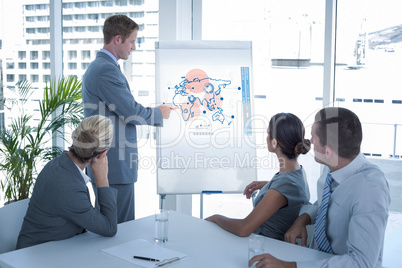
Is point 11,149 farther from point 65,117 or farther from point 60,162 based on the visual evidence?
point 60,162

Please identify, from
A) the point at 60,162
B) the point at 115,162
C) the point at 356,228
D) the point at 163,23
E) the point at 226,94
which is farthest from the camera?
the point at 163,23

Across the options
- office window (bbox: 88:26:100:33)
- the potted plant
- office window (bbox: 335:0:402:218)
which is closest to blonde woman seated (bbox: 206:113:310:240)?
office window (bbox: 335:0:402:218)

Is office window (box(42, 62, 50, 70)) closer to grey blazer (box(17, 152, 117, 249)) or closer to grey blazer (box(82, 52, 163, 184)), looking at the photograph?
grey blazer (box(82, 52, 163, 184))

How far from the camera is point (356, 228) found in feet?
5.13

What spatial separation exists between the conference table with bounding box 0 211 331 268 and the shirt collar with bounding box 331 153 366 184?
31 cm

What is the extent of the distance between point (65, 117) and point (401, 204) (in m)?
2.76

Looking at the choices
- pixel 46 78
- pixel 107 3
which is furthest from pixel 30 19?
pixel 107 3

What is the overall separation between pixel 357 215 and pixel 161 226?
781 millimetres

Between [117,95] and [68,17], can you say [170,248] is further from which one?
[68,17]

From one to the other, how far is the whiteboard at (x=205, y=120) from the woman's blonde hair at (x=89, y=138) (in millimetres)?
1253

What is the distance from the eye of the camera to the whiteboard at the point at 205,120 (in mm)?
3246

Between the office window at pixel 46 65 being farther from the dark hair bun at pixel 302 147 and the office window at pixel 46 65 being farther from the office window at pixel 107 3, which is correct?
the dark hair bun at pixel 302 147

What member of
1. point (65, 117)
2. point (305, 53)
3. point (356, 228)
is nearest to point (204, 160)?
point (305, 53)

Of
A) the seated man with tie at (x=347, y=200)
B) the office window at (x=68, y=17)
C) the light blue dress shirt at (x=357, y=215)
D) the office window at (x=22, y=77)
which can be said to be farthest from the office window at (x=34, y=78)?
the light blue dress shirt at (x=357, y=215)
